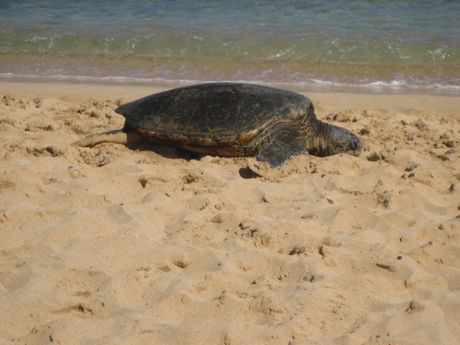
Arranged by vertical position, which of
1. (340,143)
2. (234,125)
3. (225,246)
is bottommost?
(225,246)

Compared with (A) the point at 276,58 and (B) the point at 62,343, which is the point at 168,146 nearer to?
(B) the point at 62,343

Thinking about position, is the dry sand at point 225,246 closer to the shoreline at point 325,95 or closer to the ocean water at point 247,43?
the shoreline at point 325,95

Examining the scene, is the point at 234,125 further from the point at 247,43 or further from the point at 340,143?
the point at 247,43

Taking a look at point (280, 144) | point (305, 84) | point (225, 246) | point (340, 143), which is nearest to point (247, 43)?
point (305, 84)

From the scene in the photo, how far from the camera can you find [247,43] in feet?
31.2

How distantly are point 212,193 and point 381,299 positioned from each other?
1476 millimetres

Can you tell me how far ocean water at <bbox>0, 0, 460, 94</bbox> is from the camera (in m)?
8.17

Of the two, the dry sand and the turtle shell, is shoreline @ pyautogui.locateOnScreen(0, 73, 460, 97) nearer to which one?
the dry sand

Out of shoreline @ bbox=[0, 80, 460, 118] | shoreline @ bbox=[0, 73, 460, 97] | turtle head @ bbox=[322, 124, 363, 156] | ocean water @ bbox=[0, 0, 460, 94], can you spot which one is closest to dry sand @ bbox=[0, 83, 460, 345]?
turtle head @ bbox=[322, 124, 363, 156]

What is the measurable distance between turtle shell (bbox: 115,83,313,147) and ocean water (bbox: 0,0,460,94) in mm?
3050

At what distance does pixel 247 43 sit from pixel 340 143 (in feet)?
17.2

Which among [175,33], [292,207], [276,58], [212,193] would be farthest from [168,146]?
[175,33]

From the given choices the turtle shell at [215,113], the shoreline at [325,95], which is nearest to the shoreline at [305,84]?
the shoreline at [325,95]

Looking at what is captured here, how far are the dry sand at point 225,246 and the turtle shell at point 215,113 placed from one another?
0.65 ft
